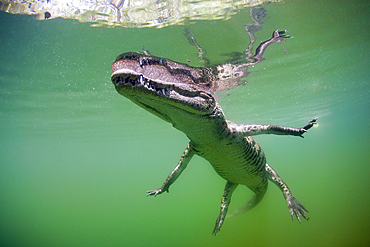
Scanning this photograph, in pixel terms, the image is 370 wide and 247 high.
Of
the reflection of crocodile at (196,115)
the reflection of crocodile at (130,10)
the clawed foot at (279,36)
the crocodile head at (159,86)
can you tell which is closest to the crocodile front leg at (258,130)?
the reflection of crocodile at (196,115)

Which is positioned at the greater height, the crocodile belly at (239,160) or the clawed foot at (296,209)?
the crocodile belly at (239,160)

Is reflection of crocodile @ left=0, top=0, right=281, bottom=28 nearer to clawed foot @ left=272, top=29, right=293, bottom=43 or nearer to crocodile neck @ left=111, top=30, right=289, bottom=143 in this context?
clawed foot @ left=272, top=29, right=293, bottom=43

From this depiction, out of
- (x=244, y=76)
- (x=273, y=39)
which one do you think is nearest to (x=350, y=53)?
(x=244, y=76)

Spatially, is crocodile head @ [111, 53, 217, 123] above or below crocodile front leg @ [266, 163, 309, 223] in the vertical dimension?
above

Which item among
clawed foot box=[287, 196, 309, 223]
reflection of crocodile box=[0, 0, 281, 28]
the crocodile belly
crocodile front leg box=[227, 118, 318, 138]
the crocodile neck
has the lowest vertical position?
clawed foot box=[287, 196, 309, 223]

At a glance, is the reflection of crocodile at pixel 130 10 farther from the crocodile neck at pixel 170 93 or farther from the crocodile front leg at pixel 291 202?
the crocodile front leg at pixel 291 202

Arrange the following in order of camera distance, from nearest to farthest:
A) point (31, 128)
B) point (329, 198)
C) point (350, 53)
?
1. point (350, 53)
2. point (329, 198)
3. point (31, 128)

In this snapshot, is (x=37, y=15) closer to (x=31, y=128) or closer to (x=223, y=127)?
(x=223, y=127)

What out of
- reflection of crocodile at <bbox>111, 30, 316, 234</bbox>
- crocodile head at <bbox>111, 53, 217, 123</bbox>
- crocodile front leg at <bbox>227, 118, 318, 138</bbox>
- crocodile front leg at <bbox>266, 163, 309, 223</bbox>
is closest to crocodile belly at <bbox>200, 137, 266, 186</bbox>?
reflection of crocodile at <bbox>111, 30, 316, 234</bbox>
